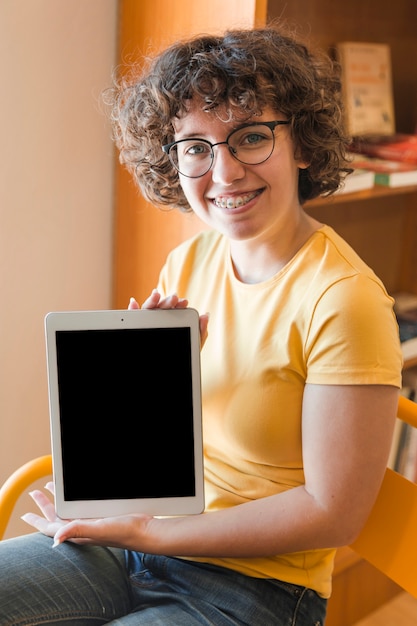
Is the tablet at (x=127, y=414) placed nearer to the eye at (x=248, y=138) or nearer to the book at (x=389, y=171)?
the eye at (x=248, y=138)

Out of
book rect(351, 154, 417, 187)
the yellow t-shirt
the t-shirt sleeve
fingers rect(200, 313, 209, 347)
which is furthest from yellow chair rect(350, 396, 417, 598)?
book rect(351, 154, 417, 187)

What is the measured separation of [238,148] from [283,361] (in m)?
0.27

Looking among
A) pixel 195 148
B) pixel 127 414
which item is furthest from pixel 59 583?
pixel 195 148

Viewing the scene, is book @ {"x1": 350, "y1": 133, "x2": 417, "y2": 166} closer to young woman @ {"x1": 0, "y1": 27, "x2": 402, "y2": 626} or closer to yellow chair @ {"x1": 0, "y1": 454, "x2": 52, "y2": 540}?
young woman @ {"x1": 0, "y1": 27, "x2": 402, "y2": 626}

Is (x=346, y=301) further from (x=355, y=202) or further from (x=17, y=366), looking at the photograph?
(x=355, y=202)

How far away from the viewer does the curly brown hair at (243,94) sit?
100cm

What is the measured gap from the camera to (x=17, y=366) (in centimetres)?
154

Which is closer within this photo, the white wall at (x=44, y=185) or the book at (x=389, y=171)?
the white wall at (x=44, y=185)

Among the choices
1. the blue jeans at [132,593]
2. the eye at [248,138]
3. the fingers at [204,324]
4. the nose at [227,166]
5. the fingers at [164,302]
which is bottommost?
the blue jeans at [132,593]

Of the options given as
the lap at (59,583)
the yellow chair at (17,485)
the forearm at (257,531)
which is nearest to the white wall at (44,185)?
the yellow chair at (17,485)

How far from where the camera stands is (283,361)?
3.25 ft

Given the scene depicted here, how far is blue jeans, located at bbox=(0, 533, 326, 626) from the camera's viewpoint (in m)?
0.97

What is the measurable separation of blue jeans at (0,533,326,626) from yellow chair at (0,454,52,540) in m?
0.06

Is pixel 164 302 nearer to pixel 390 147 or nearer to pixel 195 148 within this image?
pixel 195 148
